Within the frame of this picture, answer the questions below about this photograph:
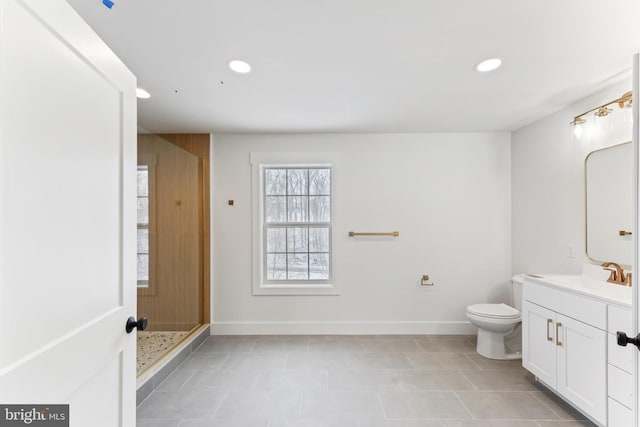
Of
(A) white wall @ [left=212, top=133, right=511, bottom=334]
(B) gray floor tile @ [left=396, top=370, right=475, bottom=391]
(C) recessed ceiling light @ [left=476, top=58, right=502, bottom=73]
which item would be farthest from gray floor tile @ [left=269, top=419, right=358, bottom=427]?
(C) recessed ceiling light @ [left=476, top=58, right=502, bottom=73]

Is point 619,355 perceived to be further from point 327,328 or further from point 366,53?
point 327,328

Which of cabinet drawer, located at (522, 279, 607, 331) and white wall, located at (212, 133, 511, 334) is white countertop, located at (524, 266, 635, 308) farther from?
white wall, located at (212, 133, 511, 334)

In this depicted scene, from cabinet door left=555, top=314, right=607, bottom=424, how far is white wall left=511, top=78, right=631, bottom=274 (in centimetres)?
78

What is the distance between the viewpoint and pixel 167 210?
2.94 metres

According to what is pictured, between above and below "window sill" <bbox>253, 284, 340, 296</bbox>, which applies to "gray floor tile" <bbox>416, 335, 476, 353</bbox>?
below

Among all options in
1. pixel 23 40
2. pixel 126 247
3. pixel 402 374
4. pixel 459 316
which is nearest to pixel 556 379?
pixel 402 374

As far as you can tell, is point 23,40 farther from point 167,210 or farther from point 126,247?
point 167,210

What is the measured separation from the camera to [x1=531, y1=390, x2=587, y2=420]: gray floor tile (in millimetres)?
1942

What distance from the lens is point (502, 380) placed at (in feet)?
7.76

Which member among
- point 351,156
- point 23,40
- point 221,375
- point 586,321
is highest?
point 351,156

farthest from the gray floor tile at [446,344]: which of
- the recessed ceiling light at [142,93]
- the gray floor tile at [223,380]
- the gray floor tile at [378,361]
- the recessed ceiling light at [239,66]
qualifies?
the recessed ceiling light at [142,93]

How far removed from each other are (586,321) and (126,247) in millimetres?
2511

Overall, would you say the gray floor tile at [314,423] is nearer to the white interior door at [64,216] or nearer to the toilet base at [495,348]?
the white interior door at [64,216]

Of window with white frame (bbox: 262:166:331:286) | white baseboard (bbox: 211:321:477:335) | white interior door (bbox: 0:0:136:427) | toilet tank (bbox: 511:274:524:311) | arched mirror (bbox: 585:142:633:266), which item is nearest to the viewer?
white interior door (bbox: 0:0:136:427)
